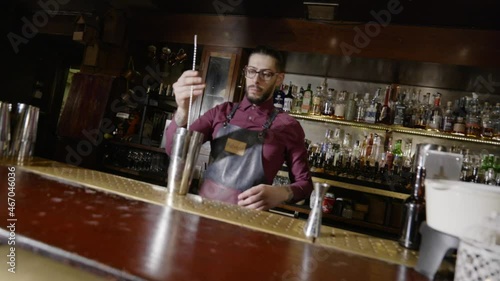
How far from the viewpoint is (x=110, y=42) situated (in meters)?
3.58

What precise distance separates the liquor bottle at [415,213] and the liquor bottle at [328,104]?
218cm

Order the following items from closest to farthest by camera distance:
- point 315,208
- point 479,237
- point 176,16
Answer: point 479,237 < point 315,208 < point 176,16

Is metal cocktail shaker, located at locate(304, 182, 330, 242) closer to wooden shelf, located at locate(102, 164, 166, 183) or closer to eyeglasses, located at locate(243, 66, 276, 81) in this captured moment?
eyeglasses, located at locate(243, 66, 276, 81)

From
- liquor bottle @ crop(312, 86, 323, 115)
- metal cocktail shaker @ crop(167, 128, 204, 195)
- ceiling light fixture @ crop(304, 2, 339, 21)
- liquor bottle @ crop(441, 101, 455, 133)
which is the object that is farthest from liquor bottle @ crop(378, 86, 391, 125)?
metal cocktail shaker @ crop(167, 128, 204, 195)

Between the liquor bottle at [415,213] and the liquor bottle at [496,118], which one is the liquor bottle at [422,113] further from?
the liquor bottle at [415,213]

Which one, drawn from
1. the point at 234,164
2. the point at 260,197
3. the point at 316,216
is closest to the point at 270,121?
the point at 234,164

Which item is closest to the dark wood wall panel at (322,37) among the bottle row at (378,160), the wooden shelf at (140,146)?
the bottle row at (378,160)

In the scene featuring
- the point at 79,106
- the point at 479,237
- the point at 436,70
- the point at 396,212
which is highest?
the point at 436,70

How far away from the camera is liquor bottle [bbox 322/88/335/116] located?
10.4 ft

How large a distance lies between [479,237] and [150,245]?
0.67m

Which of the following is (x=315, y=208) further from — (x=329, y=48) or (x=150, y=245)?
(x=329, y=48)

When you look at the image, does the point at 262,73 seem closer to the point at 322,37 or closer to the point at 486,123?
the point at 322,37

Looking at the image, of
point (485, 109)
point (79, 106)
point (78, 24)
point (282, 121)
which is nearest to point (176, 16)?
point (78, 24)

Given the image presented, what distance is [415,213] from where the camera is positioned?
3.28 feet
